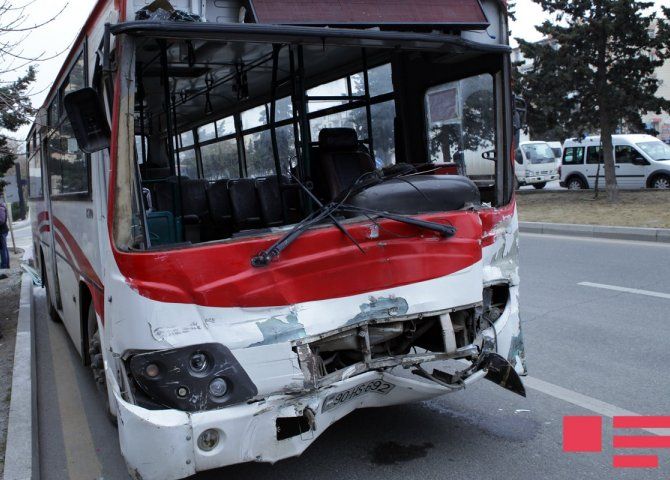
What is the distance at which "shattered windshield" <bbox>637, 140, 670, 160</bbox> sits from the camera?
2255cm

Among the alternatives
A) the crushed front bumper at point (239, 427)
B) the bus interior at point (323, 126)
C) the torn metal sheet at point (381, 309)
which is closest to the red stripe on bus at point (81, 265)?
the bus interior at point (323, 126)

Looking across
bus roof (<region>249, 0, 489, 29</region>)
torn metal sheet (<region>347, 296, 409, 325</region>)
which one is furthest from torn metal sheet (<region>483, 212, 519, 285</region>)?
bus roof (<region>249, 0, 489, 29</region>)

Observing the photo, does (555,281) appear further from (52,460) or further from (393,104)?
(52,460)

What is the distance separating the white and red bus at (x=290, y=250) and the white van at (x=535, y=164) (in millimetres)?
24332

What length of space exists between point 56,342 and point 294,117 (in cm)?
473

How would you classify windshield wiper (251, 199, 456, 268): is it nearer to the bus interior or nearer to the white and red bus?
the white and red bus

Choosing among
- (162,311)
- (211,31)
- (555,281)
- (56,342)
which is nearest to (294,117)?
(211,31)

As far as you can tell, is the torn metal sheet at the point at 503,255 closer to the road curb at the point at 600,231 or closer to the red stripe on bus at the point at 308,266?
the red stripe on bus at the point at 308,266

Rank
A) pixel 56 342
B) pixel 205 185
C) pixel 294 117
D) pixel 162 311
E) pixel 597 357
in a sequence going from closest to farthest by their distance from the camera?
pixel 162 311 → pixel 294 117 → pixel 597 357 → pixel 205 185 → pixel 56 342

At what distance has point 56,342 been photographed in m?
8.01

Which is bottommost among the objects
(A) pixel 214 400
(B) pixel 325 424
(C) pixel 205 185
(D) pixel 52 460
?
(D) pixel 52 460

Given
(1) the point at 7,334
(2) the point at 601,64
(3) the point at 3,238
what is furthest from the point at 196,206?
(2) the point at 601,64

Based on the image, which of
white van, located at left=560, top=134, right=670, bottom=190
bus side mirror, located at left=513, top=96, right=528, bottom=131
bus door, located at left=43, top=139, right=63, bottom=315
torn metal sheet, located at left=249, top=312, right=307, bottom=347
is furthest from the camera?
white van, located at left=560, top=134, right=670, bottom=190

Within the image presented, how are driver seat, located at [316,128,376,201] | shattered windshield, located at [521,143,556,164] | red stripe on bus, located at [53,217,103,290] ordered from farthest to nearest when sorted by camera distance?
shattered windshield, located at [521,143,556,164]
driver seat, located at [316,128,376,201]
red stripe on bus, located at [53,217,103,290]
